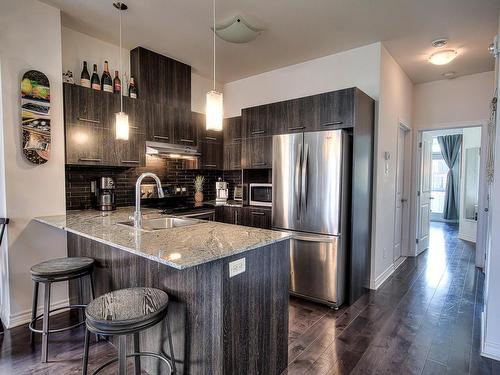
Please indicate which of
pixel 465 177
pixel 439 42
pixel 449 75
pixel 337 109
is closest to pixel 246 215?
pixel 337 109

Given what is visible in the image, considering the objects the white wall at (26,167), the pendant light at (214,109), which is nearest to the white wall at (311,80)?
the pendant light at (214,109)

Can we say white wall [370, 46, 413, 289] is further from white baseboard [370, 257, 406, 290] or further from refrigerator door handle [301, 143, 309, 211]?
refrigerator door handle [301, 143, 309, 211]

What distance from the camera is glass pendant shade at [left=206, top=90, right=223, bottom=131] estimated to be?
6.55 ft

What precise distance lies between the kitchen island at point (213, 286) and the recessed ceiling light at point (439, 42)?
3.10 m

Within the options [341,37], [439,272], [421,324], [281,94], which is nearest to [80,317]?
[421,324]

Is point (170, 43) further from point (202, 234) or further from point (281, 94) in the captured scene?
point (202, 234)

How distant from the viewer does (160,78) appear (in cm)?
375

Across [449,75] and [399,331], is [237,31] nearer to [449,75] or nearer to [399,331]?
[399,331]

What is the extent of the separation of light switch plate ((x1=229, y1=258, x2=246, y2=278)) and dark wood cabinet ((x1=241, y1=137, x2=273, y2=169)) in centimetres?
222

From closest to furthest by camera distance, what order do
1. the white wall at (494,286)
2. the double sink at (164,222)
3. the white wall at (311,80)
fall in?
the white wall at (494,286), the double sink at (164,222), the white wall at (311,80)

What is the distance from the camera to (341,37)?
319 centimetres

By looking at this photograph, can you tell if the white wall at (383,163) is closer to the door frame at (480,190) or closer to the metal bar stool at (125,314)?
the door frame at (480,190)

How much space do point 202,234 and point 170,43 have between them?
2638 millimetres

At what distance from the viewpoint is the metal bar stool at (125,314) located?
1343 mm
